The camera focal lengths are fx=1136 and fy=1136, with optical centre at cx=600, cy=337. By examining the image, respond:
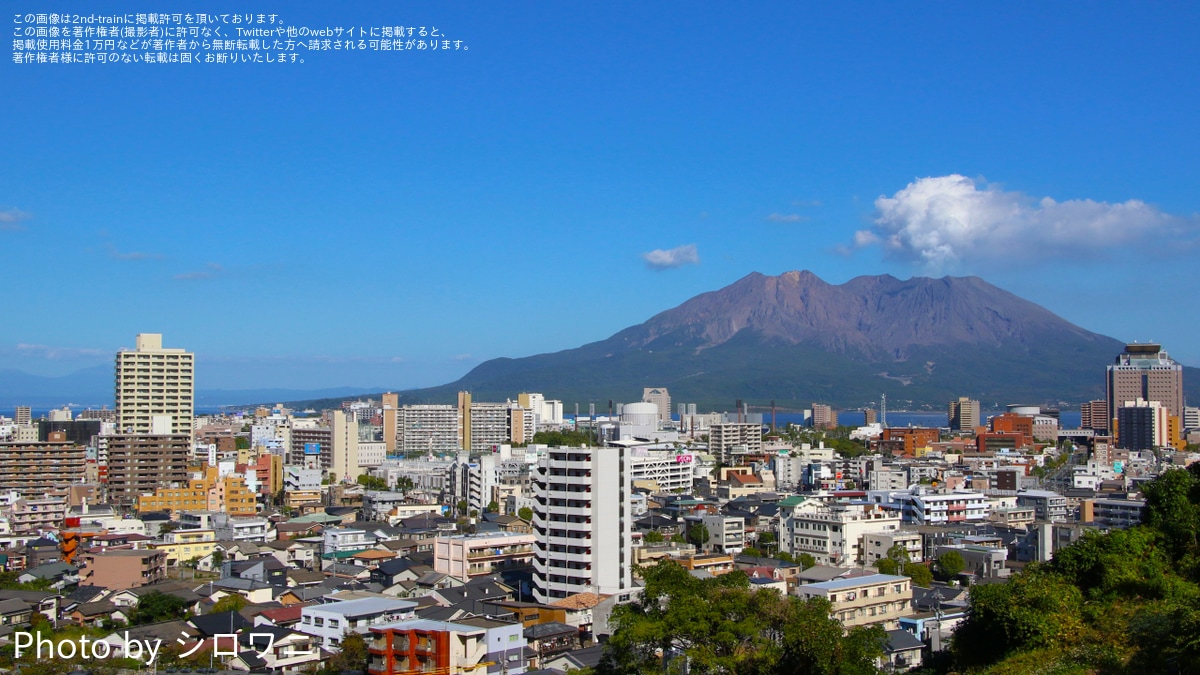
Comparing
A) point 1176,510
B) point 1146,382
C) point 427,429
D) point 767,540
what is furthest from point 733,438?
point 1176,510

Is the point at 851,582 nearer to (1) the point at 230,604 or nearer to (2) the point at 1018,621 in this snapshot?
(2) the point at 1018,621

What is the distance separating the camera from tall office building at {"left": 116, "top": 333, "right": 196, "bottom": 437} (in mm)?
37156

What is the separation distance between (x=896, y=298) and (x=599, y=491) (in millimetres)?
A: 162657

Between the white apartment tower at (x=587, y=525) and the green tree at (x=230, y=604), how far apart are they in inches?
170

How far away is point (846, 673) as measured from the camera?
382 inches

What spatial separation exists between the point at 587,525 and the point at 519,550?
4482 millimetres

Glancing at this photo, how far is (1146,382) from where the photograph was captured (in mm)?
71375

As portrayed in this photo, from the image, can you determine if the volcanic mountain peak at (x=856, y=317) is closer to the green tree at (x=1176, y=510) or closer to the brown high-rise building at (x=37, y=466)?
the brown high-rise building at (x=37, y=466)

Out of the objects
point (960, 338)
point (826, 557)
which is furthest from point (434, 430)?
point (960, 338)

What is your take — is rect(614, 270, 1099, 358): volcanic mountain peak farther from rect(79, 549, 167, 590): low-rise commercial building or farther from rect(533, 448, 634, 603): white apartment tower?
rect(533, 448, 634, 603): white apartment tower

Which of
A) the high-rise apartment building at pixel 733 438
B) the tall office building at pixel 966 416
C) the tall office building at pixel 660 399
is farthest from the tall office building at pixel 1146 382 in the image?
the tall office building at pixel 660 399

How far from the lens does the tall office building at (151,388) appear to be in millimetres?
37156

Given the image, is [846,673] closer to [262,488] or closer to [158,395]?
[262,488]

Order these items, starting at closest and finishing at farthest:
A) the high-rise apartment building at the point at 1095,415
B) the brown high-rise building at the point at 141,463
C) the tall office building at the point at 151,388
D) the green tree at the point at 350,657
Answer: the green tree at the point at 350,657, the brown high-rise building at the point at 141,463, the tall office building at the point at 151,388, the high-rise apartment building at the point at 1095,415
